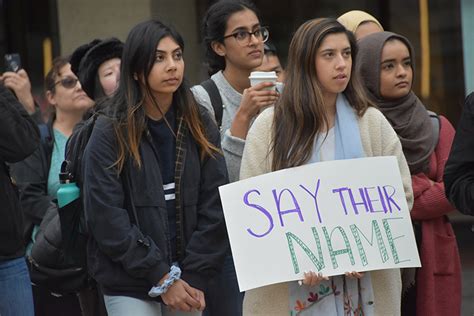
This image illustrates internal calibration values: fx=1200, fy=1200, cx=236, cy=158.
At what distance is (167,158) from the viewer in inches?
206

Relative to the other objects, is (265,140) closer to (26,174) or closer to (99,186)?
(99,186)

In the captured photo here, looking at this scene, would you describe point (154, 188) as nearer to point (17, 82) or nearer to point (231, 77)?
point (231, 77)

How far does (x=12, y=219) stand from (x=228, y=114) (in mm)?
1149

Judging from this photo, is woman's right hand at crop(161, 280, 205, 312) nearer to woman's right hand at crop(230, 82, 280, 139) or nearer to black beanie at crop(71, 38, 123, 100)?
woman's right hand at crop(230, 82, 280, 139)

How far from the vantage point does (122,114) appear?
17.1 ft

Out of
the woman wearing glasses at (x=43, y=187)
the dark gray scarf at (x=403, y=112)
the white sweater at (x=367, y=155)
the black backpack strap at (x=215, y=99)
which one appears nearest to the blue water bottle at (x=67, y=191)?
the white sweater at (x=367, y=155)

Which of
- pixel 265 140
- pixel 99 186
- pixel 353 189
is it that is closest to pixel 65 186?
pixel 99 186

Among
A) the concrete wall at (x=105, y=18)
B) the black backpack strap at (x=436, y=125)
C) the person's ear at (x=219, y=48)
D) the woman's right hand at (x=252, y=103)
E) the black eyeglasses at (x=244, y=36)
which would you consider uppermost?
the concrete wall at (x=105, y=18)

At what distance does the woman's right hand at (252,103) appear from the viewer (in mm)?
5477

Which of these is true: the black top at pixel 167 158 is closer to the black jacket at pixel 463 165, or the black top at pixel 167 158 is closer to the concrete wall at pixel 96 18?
the black jacket at pixel 463 165

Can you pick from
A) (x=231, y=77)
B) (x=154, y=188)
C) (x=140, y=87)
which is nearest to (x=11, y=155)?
(x=140, y=87)

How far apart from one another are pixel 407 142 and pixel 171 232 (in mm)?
1286

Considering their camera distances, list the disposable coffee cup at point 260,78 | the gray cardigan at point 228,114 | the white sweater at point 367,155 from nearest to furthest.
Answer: the white sweater at point 367,155, the disposable coffee cup at point 260,78, the gray cardigan at point 228,114

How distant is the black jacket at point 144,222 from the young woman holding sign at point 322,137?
9.7 inches
